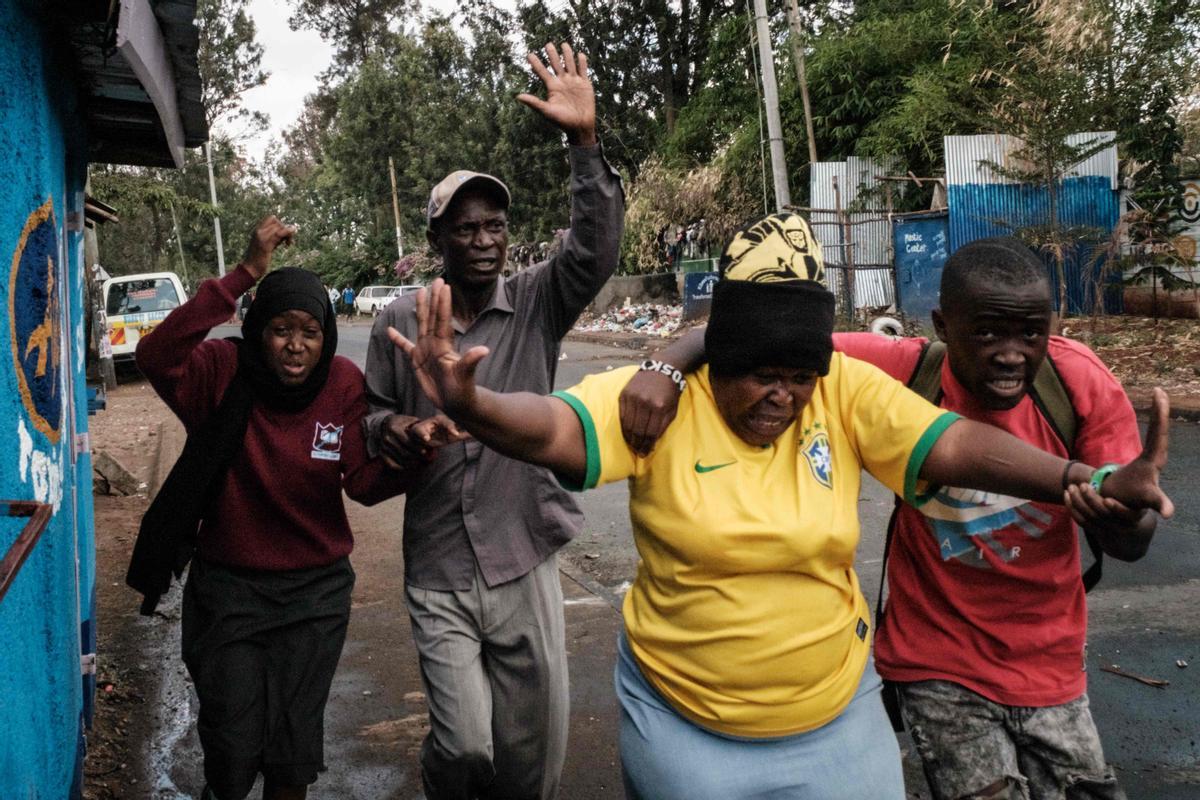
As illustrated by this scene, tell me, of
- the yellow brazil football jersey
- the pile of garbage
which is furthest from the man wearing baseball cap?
the pile of garbage

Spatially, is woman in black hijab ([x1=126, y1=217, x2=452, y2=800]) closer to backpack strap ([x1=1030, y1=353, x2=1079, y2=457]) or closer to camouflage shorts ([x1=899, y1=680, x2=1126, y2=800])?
camouflage shorts ([x1=899, y1=680, x2=1126, y2=800])

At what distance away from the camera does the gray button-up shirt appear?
10.1 ft

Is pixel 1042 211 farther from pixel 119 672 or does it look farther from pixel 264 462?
pixel 264 462

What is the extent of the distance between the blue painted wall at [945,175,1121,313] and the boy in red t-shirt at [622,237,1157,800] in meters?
14.4

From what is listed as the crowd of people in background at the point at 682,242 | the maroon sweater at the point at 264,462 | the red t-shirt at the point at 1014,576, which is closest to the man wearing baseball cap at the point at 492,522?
the maroon sweater at the point at 264,462

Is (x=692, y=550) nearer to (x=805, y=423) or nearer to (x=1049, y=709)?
(x=805, y=423)

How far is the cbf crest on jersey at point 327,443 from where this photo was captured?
3.15 m

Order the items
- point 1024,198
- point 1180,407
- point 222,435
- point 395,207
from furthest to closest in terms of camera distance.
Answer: point 395,207 < point 1024,198 < point 1180,407 < point 222,435

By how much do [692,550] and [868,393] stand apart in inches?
19.1

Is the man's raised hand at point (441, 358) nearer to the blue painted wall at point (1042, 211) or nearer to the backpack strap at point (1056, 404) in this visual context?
the backpack strap at point (1056, 404)

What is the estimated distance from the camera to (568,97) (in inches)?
113

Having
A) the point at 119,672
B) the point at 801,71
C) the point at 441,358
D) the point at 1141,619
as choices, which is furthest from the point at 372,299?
the point at 441,358

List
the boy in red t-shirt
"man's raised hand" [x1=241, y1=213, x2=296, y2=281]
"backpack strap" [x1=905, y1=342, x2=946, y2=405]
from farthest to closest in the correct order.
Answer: "man's raised hand" [x1=241, y1=213, x2=296, y2=281]
"backpack strap" [x1=905, y1=342, x2=946, y2=405]
the boy in red t-shirt

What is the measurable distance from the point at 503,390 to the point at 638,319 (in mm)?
21947
